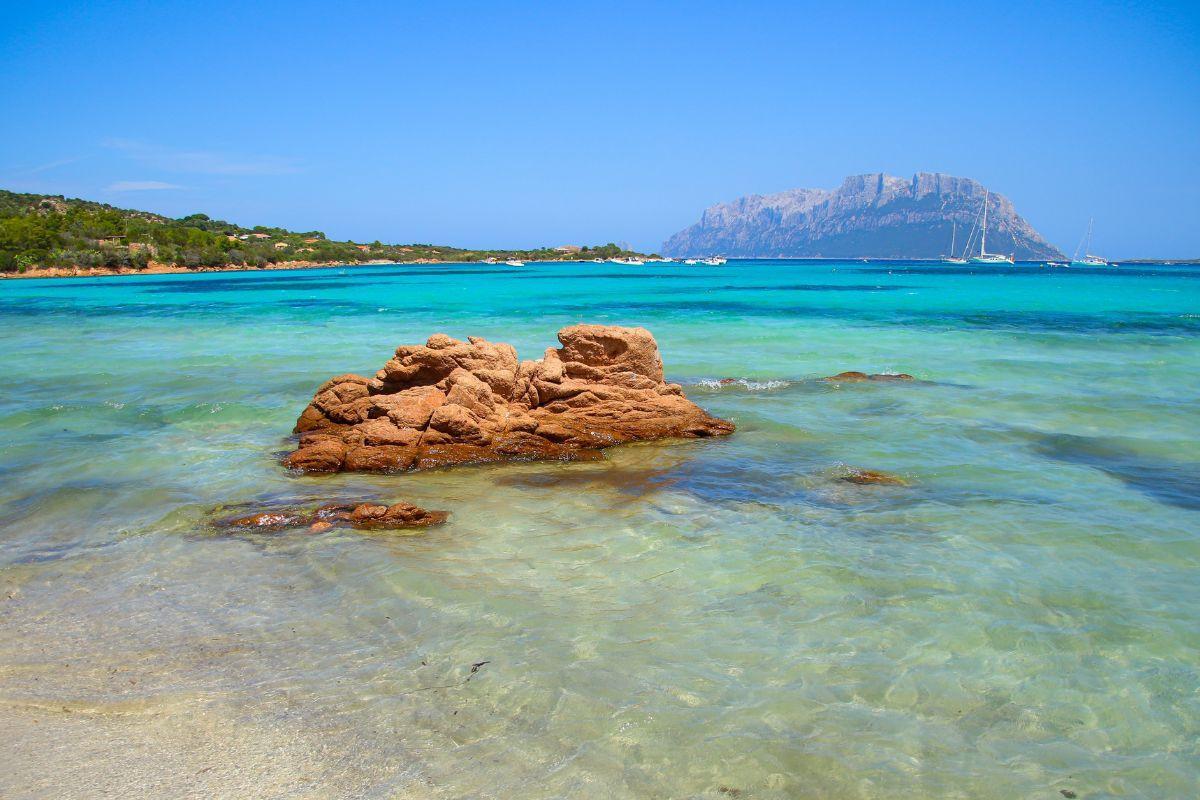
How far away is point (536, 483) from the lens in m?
9.15

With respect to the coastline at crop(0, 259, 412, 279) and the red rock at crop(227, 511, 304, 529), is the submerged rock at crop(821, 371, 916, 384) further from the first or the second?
the coastline at crop(0, 259, 412, 279)

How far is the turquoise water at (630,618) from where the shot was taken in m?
4.06

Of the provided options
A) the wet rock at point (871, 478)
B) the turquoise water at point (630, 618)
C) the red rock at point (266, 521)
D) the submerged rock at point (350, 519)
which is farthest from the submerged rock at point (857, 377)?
the red rock at point (266, 521)

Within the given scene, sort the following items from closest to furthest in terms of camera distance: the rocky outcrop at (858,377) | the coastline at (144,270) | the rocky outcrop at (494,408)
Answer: the rocky outcrop at (494,408), the rocky outcrop at (858,377), the coastline at (144,270)

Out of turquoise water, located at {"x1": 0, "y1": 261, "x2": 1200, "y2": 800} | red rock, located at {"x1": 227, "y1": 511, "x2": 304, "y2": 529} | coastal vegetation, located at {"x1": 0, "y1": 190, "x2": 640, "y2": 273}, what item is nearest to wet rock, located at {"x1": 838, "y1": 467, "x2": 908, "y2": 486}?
turquoise water, located at {"x1": 0, "y1": 261, "x2": 1200, "y2": 800}

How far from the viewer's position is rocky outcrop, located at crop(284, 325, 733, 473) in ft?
33.3

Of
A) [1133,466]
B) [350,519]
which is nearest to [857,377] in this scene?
[1133,466]

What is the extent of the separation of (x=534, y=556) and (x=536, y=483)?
2.30 m

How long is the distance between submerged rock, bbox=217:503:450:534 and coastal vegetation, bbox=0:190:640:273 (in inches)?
3379

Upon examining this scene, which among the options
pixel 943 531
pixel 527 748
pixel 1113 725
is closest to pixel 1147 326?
pixel 943 531

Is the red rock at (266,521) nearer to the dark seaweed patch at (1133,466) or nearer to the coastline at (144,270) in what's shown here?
the dark seaweed patch at (1133,466)

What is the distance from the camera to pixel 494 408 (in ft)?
36.8

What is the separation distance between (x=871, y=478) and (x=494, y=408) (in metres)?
5.27

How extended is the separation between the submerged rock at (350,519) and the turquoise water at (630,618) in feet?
0.91
